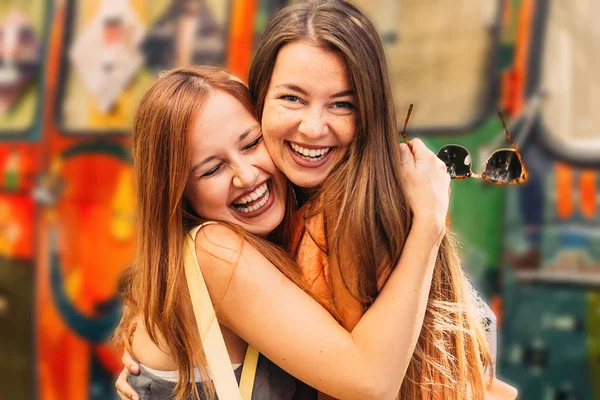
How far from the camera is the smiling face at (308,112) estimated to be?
1.71 meters

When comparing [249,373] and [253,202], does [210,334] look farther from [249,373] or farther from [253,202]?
[253,202]

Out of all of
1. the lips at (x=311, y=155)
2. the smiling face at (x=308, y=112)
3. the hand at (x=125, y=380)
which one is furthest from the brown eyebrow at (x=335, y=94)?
the hand at (x=125, y=380)

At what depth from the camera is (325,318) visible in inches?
65.9

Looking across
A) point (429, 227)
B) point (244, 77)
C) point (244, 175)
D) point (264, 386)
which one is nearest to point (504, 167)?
point (429, 227)

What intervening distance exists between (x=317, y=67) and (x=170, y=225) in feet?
1.78

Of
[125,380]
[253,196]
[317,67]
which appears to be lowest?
[125,380]

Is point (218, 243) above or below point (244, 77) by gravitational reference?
below

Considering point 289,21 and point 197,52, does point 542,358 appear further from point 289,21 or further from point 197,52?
point 197,52

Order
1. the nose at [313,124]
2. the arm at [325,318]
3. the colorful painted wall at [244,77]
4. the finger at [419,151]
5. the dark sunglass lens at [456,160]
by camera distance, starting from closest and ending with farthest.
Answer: the arm at [325,318], the nose at [313,124], the finger at [419,151], the dark sunglass lens at [456,160], the colorful painted wall at [244,77]

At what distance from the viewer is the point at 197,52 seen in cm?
377

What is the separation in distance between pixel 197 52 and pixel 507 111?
1667mm

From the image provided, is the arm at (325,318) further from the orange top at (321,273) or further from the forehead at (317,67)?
the forehead at (317,67)

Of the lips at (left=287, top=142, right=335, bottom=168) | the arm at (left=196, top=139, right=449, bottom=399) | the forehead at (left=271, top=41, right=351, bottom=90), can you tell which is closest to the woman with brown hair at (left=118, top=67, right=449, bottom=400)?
the arm at (left=196, top=139, right=449, bottom=399)

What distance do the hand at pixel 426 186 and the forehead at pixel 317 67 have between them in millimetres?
266
